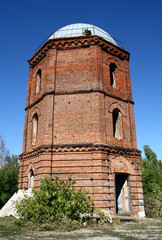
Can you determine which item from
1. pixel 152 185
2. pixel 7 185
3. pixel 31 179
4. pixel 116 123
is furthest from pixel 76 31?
pixel 152 185

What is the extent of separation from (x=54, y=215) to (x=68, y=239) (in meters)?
2.11

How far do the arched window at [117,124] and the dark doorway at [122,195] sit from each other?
2.44m

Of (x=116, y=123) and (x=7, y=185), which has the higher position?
(x=116, y=123)

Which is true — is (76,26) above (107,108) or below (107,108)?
above

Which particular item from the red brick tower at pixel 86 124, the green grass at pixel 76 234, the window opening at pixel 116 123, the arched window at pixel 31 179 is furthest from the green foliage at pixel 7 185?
the window opening at pixel 116 123

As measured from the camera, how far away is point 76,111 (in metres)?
12.0

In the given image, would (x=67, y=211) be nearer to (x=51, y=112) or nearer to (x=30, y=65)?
(x=51, y=112)

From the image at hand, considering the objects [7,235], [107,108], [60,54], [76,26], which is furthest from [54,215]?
[76,26]

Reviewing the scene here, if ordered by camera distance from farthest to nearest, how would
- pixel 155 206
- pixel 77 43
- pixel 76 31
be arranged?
pixel 76 31 < pixel 77 43 < pixel 155 206

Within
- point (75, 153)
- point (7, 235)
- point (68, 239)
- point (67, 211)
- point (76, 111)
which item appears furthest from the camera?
point (76, 111)

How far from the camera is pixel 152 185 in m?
20.2

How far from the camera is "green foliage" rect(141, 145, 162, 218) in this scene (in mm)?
12831

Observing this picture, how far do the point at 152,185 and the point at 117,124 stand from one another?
34.4ft

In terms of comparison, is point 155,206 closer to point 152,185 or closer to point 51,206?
point 51,206
